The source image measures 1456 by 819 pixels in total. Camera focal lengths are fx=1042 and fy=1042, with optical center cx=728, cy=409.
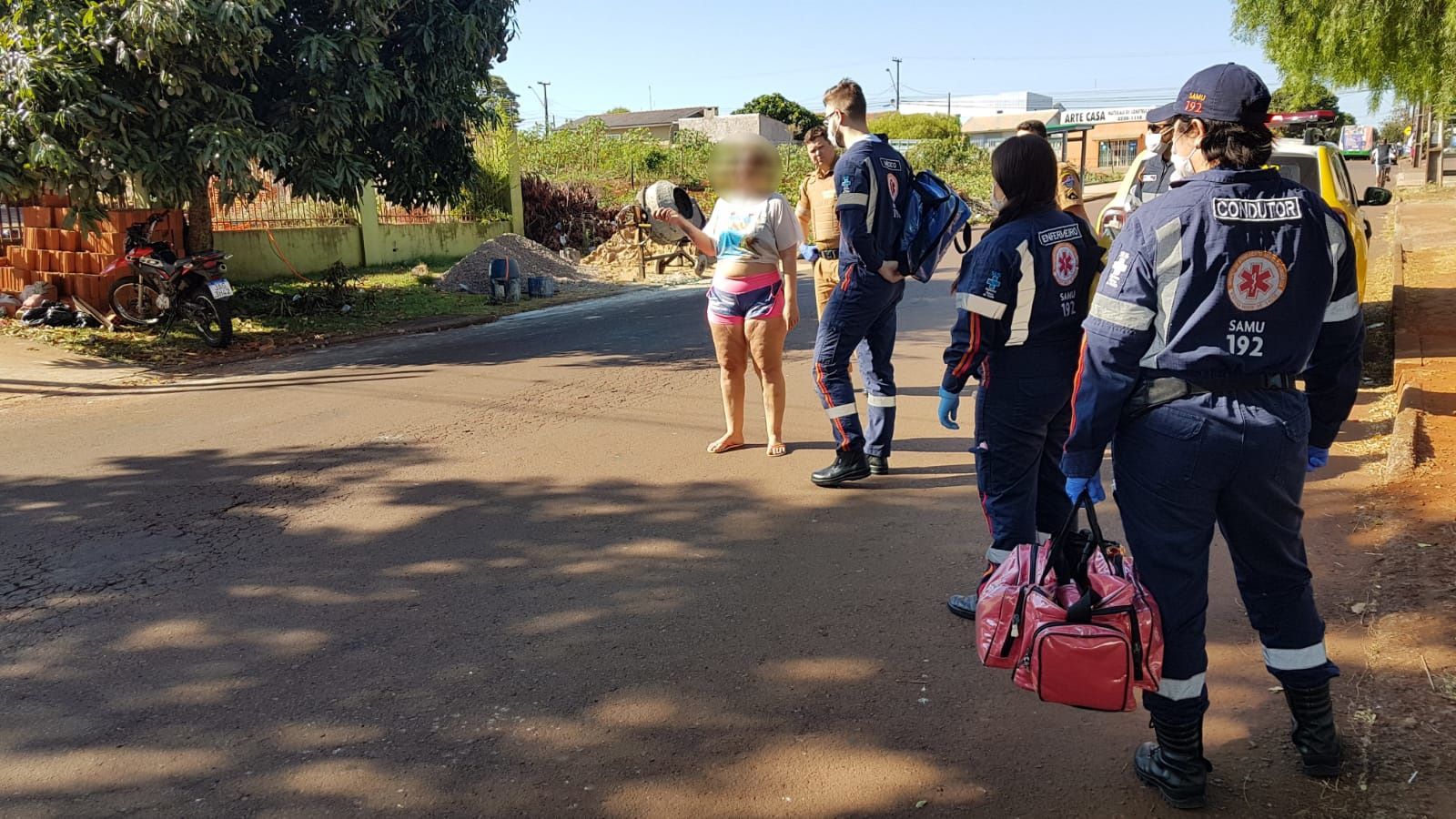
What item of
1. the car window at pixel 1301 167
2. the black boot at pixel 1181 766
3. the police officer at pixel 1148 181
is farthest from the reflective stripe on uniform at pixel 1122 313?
the car window at pixel 1301 167

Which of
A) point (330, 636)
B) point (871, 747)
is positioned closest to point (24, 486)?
point (330, 636)

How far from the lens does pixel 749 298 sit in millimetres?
6031

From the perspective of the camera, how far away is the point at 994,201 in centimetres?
398

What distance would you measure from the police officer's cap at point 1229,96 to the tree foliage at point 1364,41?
11.7 m

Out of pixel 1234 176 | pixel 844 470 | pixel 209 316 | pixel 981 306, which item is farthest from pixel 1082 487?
pixel 209 316

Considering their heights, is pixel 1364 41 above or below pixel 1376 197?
above

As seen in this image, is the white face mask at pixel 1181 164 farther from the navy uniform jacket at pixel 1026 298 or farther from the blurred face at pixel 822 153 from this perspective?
the blurred face at pixel 822 153

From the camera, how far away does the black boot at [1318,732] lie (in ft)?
9.36

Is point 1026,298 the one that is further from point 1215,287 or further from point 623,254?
point 623,254

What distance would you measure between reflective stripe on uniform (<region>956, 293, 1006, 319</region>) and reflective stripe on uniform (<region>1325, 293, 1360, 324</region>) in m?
1.06

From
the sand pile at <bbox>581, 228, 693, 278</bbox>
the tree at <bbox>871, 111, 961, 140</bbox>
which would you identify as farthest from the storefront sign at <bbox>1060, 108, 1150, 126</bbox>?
the sand pile at <bbox>581, 228, 693, 278</bbox>

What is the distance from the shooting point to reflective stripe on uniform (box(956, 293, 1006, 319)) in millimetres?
3609

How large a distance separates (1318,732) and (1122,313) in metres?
1.29

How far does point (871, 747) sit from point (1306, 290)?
1743mm
